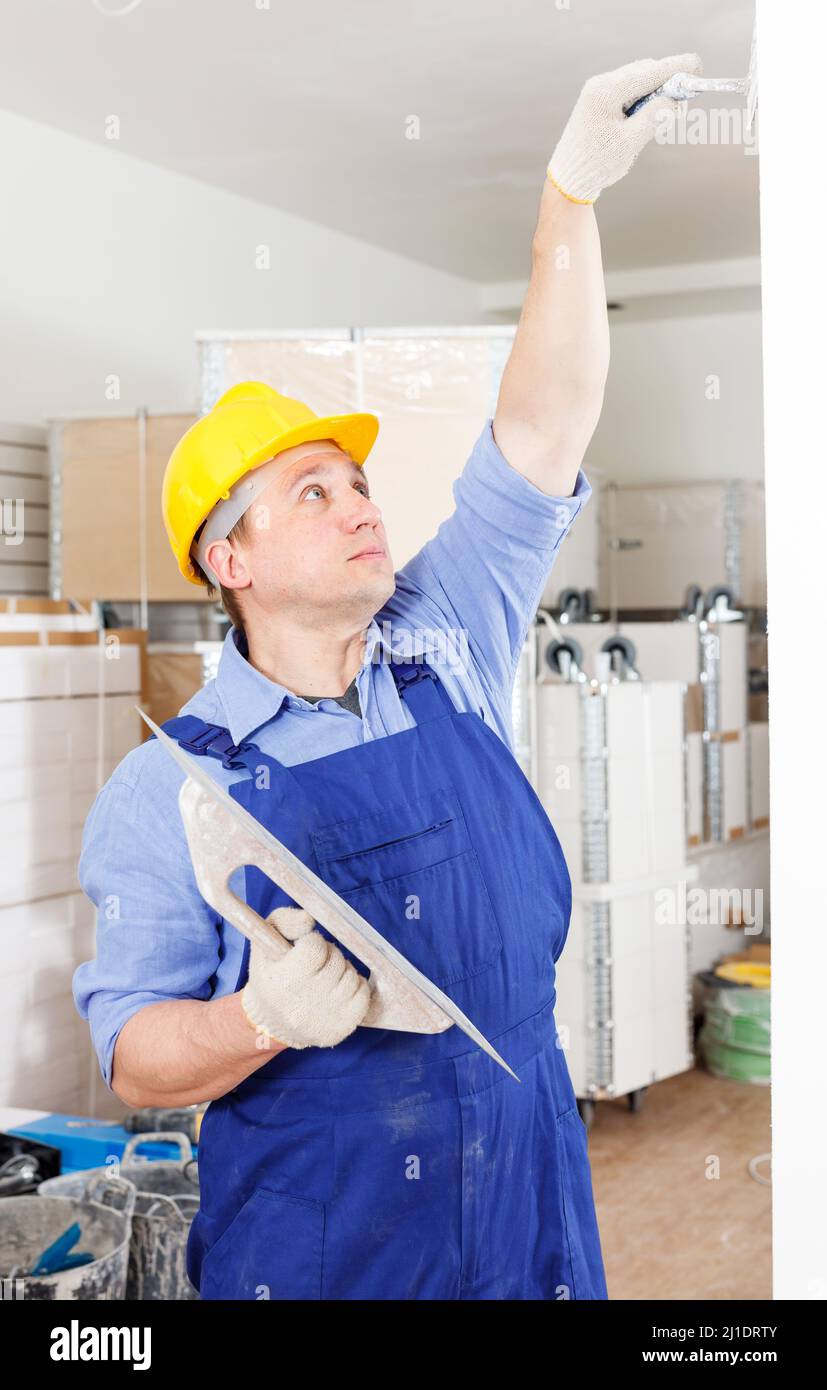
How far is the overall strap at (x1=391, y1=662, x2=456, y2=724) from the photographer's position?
1730mm

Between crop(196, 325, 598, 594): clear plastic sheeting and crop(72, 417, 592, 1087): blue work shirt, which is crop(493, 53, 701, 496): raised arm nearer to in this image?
crop(72, 417, 592, 1087): blue work shirt

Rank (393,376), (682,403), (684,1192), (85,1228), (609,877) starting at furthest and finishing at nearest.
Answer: (682,403), (609,877), (684,1192), (393,376), (85,1228)

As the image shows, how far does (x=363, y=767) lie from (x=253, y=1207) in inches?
21.9

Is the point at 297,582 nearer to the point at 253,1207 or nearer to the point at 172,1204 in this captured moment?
the point at 253,1207

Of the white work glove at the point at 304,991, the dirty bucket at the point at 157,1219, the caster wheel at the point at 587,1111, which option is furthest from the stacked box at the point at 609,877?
the white work glove at the point at 304,991

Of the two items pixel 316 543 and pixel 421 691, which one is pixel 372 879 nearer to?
pixel 421 691

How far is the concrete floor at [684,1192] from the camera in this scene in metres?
3.68

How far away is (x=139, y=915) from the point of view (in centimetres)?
159

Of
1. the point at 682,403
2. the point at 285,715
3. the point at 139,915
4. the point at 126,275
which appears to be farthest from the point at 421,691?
the point at 682,403

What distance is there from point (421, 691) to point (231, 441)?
41 centimetres

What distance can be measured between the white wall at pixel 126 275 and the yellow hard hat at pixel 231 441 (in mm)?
2626

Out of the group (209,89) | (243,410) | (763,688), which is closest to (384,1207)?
(243,410)

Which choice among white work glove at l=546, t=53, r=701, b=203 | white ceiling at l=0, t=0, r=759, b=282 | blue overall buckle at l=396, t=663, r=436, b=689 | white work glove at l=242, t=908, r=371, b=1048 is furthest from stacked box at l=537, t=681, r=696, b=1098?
white work glove at l=242, t=908, r=371, b=1048

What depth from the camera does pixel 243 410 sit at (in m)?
1.78
